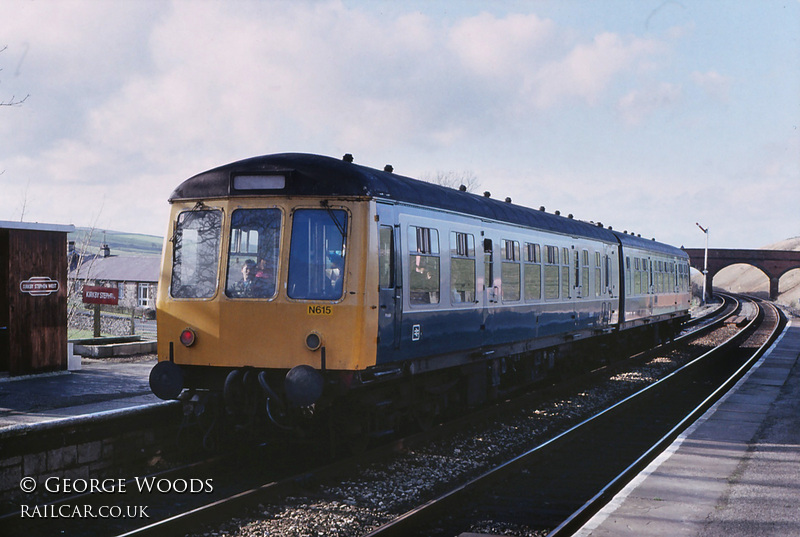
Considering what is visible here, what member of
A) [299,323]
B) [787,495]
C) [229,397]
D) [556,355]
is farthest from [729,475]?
[556,355]

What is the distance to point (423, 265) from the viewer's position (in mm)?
9797

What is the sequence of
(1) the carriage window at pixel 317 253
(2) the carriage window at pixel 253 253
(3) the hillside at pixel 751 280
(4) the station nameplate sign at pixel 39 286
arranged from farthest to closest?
1. (3) the hillside at pixel 751 280
2. (4) the station nameplate sign at pixel 39 286
3. (2) the carriage window at pixel 253 253
4. (1) the carriage window at pixel 317 253

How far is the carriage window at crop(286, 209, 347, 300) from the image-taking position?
8492mm

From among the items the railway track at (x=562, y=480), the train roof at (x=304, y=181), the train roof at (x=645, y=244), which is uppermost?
the train roof at (x=645, y=244)

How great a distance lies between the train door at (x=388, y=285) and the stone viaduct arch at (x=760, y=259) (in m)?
93.5

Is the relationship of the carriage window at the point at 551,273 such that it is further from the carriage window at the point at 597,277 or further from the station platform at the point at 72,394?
the station platform at the point at 72,394

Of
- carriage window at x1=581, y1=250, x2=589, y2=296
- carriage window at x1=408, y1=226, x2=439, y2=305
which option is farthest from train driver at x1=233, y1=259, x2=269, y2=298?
carriage window at x1=581, y1=250, x2=589, y2=296

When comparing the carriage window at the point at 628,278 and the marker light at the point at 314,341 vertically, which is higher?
the carriage window at the point at 628,278

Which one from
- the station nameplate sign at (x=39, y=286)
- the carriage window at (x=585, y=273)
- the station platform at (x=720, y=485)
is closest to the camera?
the station platform at (x=720, y=485)

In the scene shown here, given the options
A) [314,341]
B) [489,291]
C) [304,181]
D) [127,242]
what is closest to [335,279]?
[314,341]

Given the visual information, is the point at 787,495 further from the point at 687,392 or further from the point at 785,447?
the point at 687,392

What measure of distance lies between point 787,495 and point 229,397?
5.48 meters

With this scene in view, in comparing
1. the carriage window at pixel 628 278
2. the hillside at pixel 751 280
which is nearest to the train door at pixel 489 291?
the carriage window at pixel 628 278

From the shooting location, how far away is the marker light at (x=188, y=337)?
29.2ft
